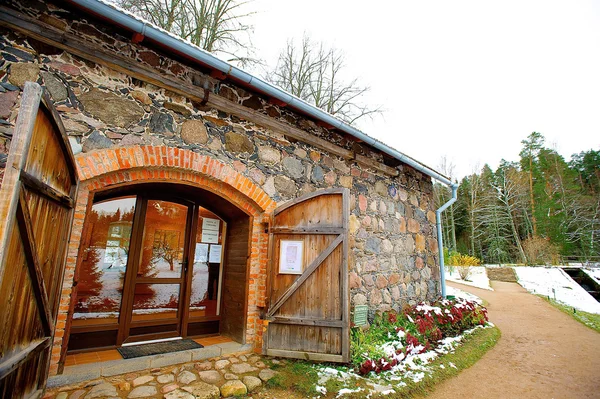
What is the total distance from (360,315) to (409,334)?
79 centimetres

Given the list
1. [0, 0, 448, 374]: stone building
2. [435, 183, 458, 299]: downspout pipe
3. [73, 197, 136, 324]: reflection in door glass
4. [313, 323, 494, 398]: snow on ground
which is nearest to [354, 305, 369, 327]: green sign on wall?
[0, 0, 448, 374]: stone building

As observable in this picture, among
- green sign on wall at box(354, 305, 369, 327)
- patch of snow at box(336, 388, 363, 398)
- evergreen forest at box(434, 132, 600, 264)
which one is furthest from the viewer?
evergreen forest at box(434, 132, 600, 264)

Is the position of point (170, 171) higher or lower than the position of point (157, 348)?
higher

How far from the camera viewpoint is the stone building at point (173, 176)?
291 cm

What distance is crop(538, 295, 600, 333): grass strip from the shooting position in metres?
7.24

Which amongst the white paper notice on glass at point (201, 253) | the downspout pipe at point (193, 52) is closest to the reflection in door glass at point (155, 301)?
the white paper notice on glass at point (201, 253)

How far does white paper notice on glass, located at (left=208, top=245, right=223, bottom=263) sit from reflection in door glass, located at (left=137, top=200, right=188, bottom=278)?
461mm

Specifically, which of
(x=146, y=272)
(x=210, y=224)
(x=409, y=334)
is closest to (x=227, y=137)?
(x=210, y=224)

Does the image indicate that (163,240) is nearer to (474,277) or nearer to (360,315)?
(360,315)

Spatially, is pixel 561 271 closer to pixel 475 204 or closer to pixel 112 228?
pixel 475 204

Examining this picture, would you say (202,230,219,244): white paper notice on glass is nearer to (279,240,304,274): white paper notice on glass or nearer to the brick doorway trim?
the brick doorway trim

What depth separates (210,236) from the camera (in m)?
4.88

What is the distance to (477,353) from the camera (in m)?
4.75

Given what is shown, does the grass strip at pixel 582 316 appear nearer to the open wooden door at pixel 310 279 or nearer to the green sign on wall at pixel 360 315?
A: the green sign on wall at pixel 360 315
